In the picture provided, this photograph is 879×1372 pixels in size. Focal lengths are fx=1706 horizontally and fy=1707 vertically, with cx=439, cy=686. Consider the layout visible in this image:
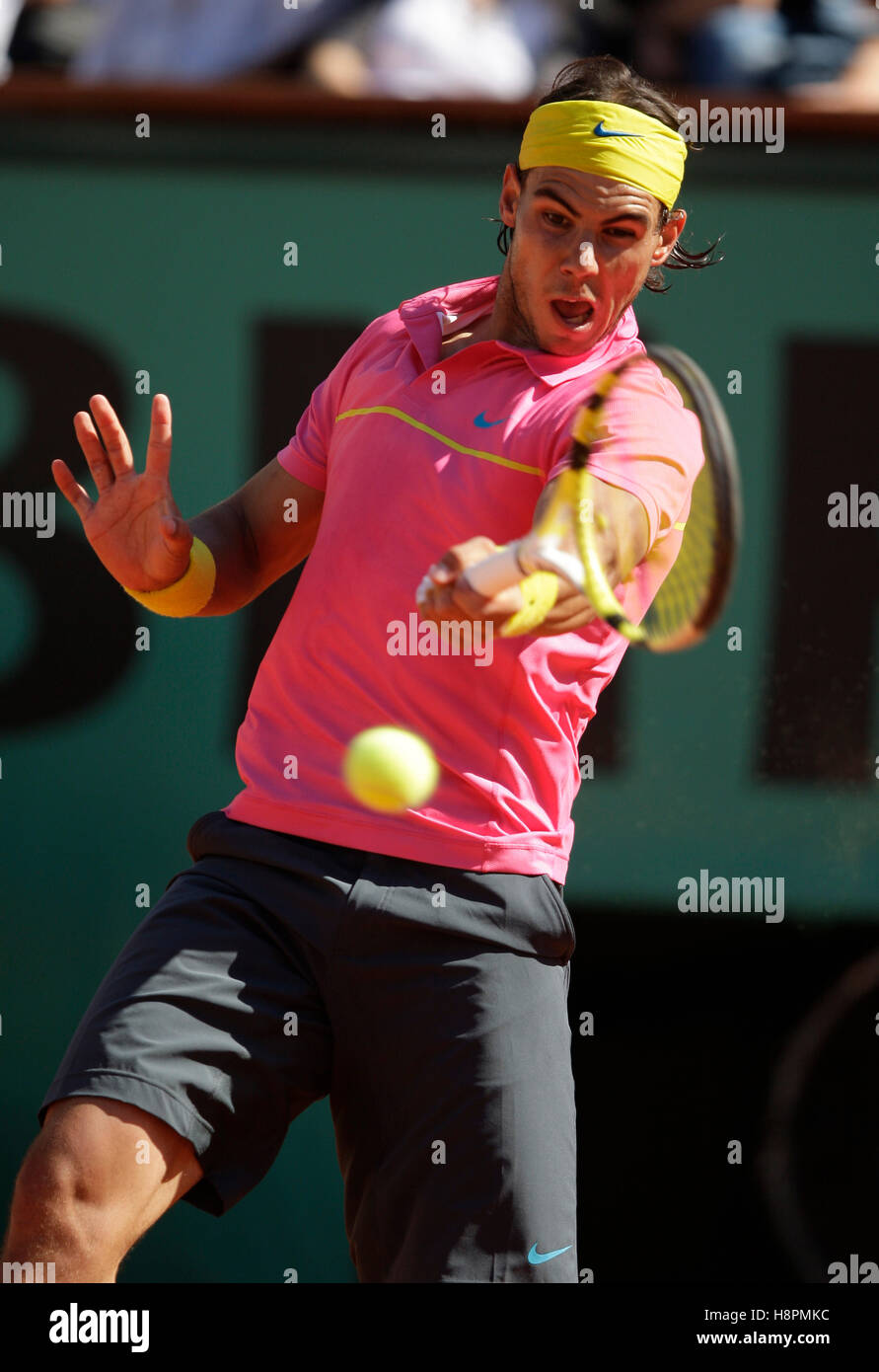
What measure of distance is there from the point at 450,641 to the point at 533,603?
1.20 ft

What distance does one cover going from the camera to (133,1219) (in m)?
2.26

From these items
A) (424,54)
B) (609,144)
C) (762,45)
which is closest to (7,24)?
(424,54)

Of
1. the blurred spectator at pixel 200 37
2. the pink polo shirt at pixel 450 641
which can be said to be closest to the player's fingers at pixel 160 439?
the pink polo shirt at pixel 450 641

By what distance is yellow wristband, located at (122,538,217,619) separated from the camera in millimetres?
2713

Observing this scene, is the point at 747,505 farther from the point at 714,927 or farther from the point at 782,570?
the point at 714,927

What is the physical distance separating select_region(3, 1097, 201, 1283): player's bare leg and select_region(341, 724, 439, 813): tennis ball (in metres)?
0.53

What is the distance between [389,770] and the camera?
225 centimetres

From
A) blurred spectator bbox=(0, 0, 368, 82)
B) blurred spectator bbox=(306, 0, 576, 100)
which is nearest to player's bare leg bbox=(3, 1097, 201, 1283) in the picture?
blurred spectator bbox=(306, 0, 576, 100)

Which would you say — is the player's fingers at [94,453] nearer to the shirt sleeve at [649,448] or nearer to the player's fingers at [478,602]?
the shirt sleeve at [649,448]

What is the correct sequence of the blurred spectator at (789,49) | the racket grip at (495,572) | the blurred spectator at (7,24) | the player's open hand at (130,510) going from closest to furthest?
the racket grip at (495,572) → the player's open hand at (130,510) → the blurred spectator at (789,49) → the blurred spectator at (7,24)

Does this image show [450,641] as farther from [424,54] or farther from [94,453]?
[424,54]

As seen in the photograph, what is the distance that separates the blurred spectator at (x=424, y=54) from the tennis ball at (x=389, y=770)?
2.49m

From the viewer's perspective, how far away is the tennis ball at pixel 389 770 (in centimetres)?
225
